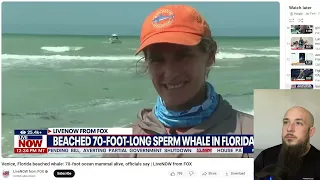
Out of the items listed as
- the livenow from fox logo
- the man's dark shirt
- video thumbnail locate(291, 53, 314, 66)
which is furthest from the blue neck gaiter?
the livenow from fox logo

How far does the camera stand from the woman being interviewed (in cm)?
233

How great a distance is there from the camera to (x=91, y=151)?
2.39 metres

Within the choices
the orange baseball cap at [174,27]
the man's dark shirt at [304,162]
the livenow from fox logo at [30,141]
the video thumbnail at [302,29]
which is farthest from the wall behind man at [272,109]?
the livenow from fox logo at [30,141]

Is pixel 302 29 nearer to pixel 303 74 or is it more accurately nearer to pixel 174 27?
pixel 303 74

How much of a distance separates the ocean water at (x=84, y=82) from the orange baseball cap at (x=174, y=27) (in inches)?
3.6

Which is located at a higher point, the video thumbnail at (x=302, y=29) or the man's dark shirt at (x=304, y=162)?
the video thumbnail at (x=302, y=29)

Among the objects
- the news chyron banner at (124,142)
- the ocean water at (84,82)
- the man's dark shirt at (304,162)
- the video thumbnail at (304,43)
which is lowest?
the man's dark shirt at (304,162)

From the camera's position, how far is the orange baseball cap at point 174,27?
7.59ft

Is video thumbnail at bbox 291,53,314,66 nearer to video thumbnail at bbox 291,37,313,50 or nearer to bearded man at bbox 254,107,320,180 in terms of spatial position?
video thumbnail at bbox 291,37,313,50

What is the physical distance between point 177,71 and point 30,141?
0.98 metres

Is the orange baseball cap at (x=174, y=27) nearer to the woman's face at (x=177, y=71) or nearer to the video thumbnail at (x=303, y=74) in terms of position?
the woman's face at (x=177, y=71)

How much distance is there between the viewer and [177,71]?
2355mm

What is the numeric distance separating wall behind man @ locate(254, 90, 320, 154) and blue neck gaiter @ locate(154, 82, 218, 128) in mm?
260

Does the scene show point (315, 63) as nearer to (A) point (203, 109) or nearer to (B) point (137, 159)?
(A) point (203, 109)
